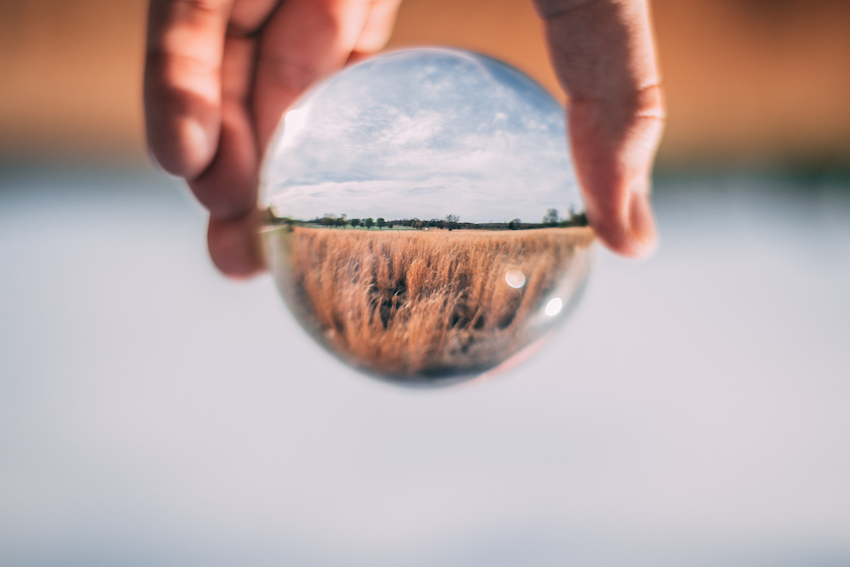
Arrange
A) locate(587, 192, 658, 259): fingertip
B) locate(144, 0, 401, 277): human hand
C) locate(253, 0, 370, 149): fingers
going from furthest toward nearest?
locate(253, 0, 370, 149): fingers
locate(144, 0, 401, 277): human hand
locate(587, 192, 658, 259): fingertip

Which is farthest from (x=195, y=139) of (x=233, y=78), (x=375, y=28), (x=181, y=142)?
(x=375, y=28)

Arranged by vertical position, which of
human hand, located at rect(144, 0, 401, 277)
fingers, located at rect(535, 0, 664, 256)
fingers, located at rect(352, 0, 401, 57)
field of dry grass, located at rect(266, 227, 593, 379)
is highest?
fingers, located at rect(352, 0, 401, 57)

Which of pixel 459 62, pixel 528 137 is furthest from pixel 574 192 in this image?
pixel 459 62

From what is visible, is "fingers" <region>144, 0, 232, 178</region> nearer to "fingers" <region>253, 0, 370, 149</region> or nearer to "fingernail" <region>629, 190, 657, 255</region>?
"fingers" <region>253, 0, 370, 149</region>

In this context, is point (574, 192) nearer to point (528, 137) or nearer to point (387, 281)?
point (528, 137)

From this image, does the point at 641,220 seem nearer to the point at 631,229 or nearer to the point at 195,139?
the point at 631,229

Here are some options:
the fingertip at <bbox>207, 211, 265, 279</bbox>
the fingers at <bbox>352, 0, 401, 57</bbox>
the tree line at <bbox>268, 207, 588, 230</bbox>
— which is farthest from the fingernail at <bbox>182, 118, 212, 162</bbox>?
the fingers at <bbox>352, 0, 401, 57</bbox>

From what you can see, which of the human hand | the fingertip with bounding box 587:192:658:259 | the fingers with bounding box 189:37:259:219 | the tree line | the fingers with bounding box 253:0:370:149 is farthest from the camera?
the fingers with bounding box 253:0:370:149
